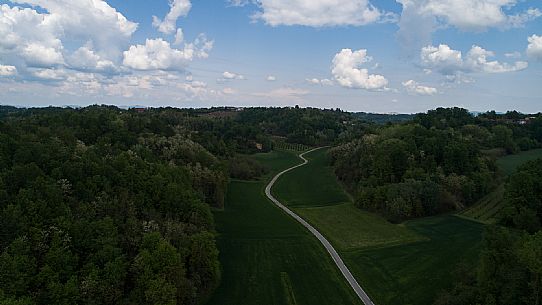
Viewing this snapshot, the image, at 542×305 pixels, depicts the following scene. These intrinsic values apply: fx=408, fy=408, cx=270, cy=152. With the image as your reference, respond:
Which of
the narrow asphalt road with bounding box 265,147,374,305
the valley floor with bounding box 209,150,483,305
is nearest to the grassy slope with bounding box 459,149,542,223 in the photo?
the valley floor with bounding box 209,150,483,305

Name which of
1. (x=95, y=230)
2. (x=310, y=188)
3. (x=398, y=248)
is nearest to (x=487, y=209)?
(x=398, y=248)

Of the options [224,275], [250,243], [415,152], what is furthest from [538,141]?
[224,275]

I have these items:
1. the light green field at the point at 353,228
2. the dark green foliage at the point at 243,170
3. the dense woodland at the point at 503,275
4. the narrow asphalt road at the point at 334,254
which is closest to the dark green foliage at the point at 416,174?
the light green field at the point at 353,228

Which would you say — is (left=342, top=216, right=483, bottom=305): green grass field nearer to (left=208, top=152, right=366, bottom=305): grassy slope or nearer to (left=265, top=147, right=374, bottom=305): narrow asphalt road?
(left=265, top=147, right=374, bottom=305): narrow asphalt road

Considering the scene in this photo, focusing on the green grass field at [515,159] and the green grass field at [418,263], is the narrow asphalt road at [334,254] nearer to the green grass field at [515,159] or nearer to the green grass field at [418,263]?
the green grass field at [418,263]

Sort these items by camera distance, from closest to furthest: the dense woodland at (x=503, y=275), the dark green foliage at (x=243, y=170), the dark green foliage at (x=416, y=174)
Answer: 1. the dense woodland at (x=503, y=275)
2. the dark green foliage at (x=416, y=174)
3. the dark green foliage at (x=243, y=170)

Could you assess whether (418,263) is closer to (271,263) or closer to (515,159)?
(271,263)
